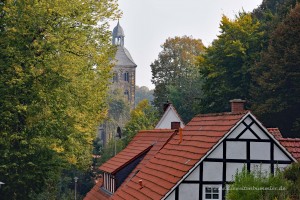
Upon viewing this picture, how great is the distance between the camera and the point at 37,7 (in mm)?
27719

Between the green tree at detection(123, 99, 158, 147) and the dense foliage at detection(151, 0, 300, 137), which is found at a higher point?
the dense foliage at detection(151, 0, 300, 137)

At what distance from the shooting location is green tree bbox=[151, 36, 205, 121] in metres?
72.7

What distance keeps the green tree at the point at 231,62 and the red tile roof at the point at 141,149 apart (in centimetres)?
1683

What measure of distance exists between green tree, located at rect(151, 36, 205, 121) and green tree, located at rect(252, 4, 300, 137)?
28936 mm

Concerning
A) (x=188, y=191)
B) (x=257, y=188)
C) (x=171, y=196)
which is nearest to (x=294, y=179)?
(x=257, y=188)

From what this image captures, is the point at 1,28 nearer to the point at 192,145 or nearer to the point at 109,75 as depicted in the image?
the point at 109,75

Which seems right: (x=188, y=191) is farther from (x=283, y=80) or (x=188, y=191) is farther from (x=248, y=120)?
(x=283, y=80)

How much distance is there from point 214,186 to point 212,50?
3349 cm

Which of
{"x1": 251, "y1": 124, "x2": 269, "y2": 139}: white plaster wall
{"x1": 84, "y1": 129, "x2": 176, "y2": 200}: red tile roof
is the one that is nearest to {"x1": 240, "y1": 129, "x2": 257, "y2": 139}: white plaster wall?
{"x1": 251, "y1": 124, "x2": 269, "y2": 139}: white plaster wall

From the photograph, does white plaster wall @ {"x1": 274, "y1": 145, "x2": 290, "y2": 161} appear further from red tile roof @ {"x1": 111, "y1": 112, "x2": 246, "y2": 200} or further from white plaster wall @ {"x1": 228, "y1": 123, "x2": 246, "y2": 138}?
red tile roof @ {"x1": 111, "y1": 112, "x2": 246, "y2": 200}

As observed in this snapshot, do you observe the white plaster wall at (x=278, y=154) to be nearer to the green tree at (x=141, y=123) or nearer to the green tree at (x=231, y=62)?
the green tree at (x=231, y=62)

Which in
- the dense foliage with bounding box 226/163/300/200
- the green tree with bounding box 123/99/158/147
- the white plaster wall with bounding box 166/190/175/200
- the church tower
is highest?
the church tower

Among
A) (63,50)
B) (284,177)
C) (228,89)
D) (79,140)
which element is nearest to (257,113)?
(228,89)

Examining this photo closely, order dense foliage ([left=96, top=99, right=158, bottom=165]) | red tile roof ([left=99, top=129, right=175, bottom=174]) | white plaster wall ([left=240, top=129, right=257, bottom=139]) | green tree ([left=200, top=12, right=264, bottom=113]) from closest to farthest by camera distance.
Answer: white plaster wall ([left=240, top=129, right=257, bottom=139]) → red tile roof ([left=99, top=129, right=175, bottom=174]) → green tree ([left=200, top=12, right=264, bottom=113]) → dense foliage ([left=96, top=99, right=158, bottom=165])
